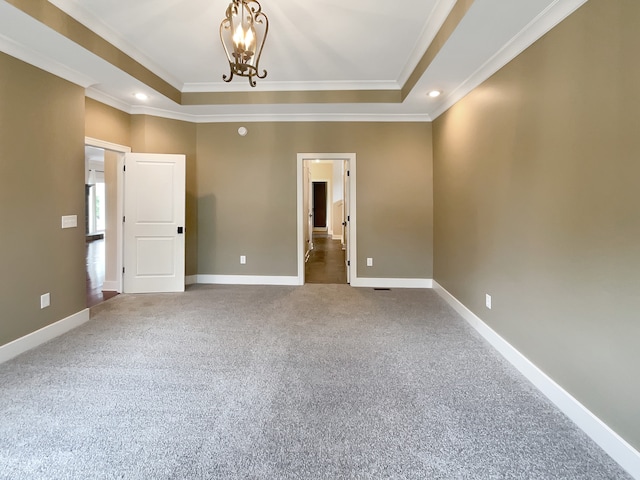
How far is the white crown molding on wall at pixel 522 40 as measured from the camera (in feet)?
6.54

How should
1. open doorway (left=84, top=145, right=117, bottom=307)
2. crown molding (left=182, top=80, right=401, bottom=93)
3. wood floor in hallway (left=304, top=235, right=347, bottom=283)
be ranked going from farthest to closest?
1. open doorway (left=84, top=145, right=117, bottom=307)
2. wood floor in hallway (left=304, top=235, right=347, bottom=283)
3. crown molding (left=182, top=80, right=401, bottom=93)

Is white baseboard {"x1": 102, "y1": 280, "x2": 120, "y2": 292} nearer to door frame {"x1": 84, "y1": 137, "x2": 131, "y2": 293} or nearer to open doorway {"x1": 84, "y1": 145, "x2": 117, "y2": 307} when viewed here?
door frame {"x1": 84, "y1": 137, "x2": 131, "y2": 293}

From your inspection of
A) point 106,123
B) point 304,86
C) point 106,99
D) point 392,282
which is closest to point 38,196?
point 106,123

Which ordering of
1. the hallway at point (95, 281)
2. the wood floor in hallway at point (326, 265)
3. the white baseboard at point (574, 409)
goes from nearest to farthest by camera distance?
the white baseboard at point (574, 409) → the hallway at point (95, 281) → the wood floor in hallway at point (326, 265)

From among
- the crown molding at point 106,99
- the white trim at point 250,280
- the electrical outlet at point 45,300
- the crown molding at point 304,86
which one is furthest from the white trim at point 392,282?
the crown molding at point 106,99

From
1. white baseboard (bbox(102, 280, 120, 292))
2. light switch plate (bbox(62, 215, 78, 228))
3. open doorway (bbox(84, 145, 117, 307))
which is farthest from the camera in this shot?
open doorway (bbox(84, 145, 117, 307))

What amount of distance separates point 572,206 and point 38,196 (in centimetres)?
425

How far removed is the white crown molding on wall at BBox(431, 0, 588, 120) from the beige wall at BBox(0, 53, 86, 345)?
407 cm

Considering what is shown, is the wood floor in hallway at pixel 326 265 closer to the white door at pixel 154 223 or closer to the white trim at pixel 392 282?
the white trim at pixel 392 282

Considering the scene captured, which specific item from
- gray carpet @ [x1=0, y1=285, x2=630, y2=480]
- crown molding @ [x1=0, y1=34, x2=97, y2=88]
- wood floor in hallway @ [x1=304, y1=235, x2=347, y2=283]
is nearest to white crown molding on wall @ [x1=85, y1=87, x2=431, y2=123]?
crown molding @ [x1=0, y1=34, x2=97, y2=88]

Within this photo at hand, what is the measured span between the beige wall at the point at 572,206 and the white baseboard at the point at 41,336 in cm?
412

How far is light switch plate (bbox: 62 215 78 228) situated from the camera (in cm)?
318

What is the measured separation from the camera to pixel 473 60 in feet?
9.56

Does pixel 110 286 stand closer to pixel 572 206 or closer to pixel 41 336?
pixel 41 336
